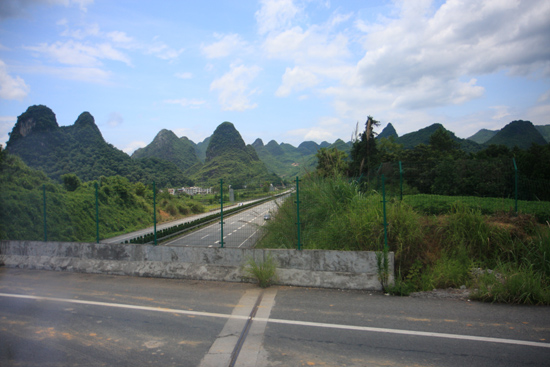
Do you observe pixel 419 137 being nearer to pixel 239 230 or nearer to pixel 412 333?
pixel 239 230

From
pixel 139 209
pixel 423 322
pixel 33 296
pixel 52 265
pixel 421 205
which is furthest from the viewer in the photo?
pixel 139 209

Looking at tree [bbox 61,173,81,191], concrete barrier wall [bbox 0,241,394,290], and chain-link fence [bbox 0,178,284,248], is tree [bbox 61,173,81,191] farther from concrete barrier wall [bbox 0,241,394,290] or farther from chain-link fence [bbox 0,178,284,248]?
concrete barrier wall [bbox 0,241,394,290]

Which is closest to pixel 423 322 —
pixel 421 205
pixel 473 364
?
pixel 473 364

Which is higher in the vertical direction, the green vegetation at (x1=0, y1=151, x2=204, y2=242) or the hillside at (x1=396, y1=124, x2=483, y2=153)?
the hillside at (x1=396, y1=124, x2=483, y2=153)

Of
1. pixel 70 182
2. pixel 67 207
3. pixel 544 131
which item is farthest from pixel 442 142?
pixel 70 182

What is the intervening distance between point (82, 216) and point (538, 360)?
33.1m

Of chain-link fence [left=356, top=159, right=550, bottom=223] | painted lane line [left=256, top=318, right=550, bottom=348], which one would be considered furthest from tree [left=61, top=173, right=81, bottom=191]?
painted lane line [left=256, top=318, right=550, bottom=348]

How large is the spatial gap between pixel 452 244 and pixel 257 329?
513cm

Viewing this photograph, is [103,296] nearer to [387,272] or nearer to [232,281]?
[232,281]

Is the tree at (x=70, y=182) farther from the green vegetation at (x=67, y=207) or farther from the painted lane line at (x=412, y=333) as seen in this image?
the painted lane line at (x=412, y=333)

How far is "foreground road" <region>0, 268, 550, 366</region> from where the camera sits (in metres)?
4.10

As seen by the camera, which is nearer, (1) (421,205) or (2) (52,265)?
(2) (52,265)

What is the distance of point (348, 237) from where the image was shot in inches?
299

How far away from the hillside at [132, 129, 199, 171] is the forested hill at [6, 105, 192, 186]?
212ft
